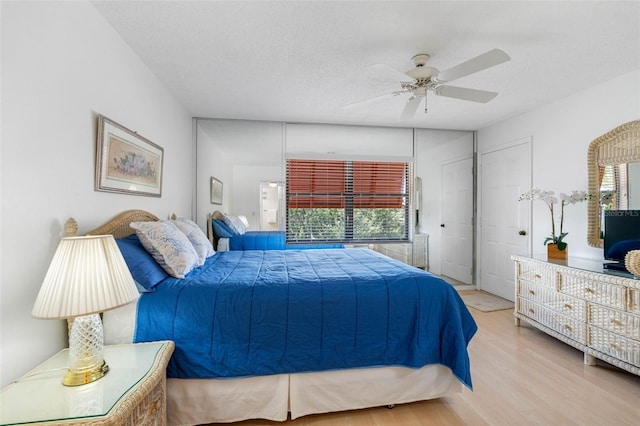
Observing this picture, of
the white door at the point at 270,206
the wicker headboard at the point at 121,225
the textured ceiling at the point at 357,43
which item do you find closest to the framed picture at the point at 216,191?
the white door at the point at 270,206

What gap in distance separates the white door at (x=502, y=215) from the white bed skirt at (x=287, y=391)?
259cm

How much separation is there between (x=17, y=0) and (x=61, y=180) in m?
0.77

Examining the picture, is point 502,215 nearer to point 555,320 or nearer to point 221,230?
point 555,320

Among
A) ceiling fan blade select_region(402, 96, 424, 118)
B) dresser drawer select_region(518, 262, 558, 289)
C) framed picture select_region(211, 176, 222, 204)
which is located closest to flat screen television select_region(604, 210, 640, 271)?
dresser drawer select_region(518, 262, 558, 289)

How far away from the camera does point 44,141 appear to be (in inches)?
53.2

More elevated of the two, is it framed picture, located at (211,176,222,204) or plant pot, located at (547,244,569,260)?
framed picture, located at (211,176,222,204)

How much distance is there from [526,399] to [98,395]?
236 cm

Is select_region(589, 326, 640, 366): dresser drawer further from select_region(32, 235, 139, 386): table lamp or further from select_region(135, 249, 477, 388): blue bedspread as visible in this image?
select_region(32, 235, 139, 386): table lamp

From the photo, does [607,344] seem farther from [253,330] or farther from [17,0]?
[17,0]

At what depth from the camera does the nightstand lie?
977mm

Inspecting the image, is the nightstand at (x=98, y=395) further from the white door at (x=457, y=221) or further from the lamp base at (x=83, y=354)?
the white door at (x=457, y=221)

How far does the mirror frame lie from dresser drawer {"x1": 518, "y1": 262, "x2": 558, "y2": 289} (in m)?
0.59

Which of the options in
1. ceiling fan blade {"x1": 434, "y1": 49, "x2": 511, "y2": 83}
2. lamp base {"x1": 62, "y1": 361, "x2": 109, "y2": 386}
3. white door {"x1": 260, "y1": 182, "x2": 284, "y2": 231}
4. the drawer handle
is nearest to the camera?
lamp base {"x1": 62, "y1": 361, "x2": 109, "y2": 386}

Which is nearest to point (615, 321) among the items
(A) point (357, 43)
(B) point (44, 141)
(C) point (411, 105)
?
(C) point (411, 105)
